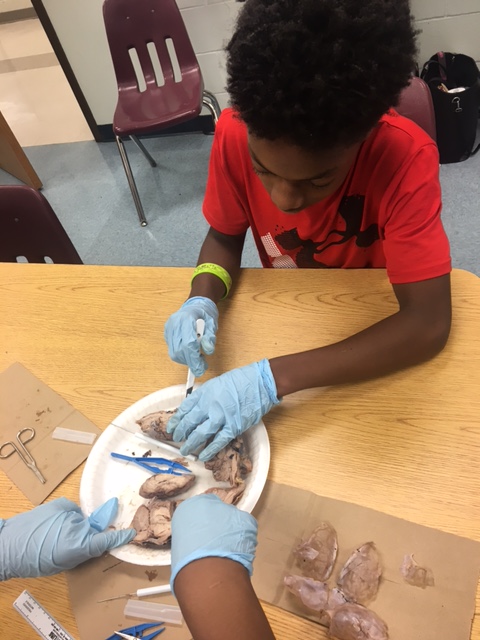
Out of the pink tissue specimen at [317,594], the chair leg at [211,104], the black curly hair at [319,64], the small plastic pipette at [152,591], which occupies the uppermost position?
the black curly hair at [319,64]

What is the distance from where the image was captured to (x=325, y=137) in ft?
1.93

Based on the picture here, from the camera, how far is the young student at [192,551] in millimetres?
508

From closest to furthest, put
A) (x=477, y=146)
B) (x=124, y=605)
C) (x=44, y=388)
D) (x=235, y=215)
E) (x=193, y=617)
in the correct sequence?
(x=193, y=617)
(x=124, y=605)
(x=44, y=388)
(x=235, y=215)
(x=477, y=146)

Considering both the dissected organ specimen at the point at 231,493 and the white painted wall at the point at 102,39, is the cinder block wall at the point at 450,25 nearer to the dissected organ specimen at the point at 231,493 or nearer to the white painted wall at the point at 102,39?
the white painted wall at the point at 102,39

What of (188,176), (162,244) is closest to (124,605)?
(162,244)

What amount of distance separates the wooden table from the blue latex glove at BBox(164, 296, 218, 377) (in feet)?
0.15

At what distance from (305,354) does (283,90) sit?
40cm

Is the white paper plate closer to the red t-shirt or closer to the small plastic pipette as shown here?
the small plastic pipette

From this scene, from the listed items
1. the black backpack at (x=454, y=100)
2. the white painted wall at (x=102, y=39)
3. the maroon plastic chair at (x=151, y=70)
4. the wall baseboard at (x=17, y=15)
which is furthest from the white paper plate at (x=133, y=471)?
the wall baseboard at (x=17, y=15)

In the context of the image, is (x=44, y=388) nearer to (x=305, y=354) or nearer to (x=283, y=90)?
(x=305, y=354)

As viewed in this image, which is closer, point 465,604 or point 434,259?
point 465,604

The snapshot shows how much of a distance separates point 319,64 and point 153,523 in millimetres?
641

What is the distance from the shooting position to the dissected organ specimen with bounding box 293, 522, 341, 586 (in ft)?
1.96

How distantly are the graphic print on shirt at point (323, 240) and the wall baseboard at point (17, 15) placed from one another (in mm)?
5451
